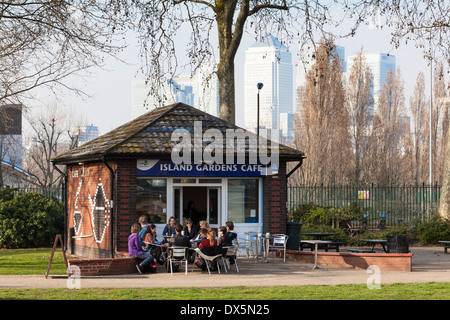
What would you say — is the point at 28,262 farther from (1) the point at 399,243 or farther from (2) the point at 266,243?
(1) the point at 399,243

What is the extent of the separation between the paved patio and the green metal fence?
489 inches

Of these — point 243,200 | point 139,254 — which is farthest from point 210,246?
point 243,200

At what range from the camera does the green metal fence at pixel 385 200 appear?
3195cm

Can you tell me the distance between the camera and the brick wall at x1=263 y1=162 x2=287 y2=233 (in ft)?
70.6

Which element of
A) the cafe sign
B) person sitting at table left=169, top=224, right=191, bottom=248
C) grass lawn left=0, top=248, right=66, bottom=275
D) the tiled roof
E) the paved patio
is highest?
the tiled roof

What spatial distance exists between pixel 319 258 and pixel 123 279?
5.89 m

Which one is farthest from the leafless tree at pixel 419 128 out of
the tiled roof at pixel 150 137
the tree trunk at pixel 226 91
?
the tiled roof at pixel 150 137

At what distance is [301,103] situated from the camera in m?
50.9

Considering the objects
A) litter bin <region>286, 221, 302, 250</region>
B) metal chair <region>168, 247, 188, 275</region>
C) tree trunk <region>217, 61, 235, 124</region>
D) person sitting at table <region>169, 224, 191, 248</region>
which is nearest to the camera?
metal chair <region>168, 247, 188, 275</region>

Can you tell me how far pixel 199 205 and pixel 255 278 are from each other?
5954 mm

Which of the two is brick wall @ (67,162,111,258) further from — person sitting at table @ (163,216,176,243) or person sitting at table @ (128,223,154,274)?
person sitting at table @ (128,223,154,274)

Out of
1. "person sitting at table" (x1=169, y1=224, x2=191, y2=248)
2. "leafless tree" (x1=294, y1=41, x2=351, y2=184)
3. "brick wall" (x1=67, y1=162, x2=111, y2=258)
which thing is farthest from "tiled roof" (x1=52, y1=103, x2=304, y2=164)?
"leafless tree" (x1=294, y1=41, x2=351, y2=184)

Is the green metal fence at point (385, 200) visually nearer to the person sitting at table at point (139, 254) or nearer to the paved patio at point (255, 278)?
the paved patio at point (255, 278)

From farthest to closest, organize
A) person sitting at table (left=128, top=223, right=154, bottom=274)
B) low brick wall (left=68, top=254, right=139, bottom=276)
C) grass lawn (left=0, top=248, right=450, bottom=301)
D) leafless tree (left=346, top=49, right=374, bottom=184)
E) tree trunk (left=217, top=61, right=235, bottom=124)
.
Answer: leafless tree (left=346, top=49, right=374, bottom=184), tree trunk (left=217, top=61, right=235, bottom=124), person sitting at table (left=128, top=223, right=154, bottom=274), low brick wall (left=68, top=254, right=139, bottom=276), grass lawn (left=0, top=248, right=450, bottom=301)
